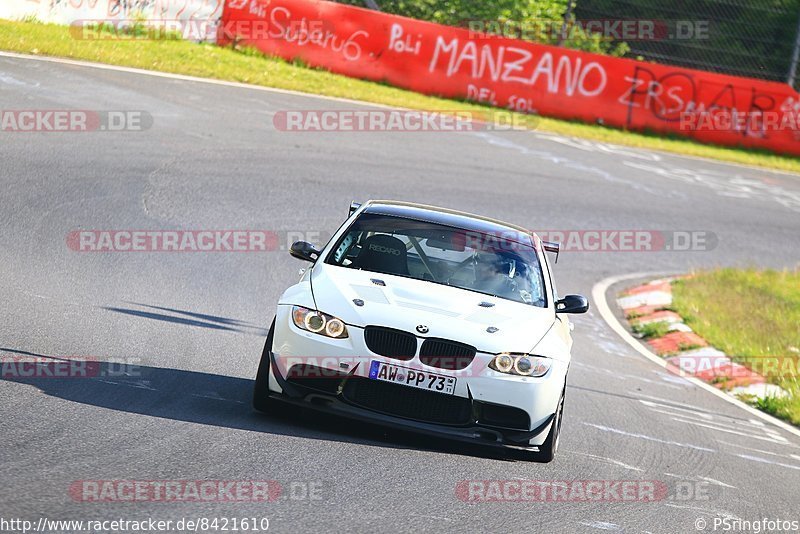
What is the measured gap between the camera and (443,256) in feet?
27.6

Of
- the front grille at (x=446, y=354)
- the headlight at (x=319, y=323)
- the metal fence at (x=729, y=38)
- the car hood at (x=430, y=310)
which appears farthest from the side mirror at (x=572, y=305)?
the metal fence at (x=729, y=38)

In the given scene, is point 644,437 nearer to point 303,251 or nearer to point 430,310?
point 430,310

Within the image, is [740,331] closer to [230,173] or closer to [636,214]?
[636,214]

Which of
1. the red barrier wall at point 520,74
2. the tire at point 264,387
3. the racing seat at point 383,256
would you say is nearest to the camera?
the tire at point 264,387

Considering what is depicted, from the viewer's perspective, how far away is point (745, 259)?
60.7 ft

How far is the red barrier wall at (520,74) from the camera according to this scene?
77.7ft

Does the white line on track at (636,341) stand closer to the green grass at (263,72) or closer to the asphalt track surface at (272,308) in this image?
the asphalt track surface at (272,308)

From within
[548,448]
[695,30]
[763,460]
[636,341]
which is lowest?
[636,341]

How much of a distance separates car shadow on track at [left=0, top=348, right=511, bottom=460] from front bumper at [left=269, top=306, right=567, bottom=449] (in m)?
0.25

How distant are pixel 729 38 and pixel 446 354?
2309 cm

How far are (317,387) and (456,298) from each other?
1160 mm

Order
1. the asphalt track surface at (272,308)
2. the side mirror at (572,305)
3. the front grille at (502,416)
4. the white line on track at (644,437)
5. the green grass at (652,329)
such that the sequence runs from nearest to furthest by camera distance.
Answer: the asphalt track surface at (272,308), the front grille at (502,416), the side mirror at (572,305), the white line on track at (644,437), the green grass at (652,329)

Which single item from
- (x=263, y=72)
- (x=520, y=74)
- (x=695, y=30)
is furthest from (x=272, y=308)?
(x=695, y=30)

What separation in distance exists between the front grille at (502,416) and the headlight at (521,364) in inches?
8.6
